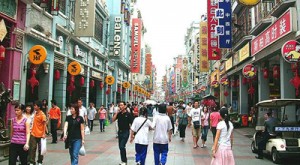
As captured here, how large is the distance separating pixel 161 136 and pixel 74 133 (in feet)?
6.80

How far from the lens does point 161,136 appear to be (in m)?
7.90

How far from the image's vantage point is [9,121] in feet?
39.8

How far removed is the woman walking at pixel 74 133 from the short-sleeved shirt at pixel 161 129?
179cm

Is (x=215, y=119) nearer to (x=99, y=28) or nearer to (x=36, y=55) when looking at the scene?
(x=36, y=55)

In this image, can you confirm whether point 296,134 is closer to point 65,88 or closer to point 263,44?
point 263,44

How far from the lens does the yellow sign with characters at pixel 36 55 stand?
12672 mm

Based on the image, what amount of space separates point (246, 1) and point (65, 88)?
38.0 ft

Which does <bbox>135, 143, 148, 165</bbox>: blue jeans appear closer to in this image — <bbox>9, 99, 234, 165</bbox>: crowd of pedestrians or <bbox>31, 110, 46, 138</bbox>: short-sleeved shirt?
<bbox>9, 99, 234, 165</bbox>: crowd of pedestrians

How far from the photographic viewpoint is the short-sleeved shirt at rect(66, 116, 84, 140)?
7.33 m

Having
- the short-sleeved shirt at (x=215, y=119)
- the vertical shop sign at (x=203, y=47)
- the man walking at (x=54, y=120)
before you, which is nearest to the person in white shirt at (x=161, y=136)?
the short-sleeved shirt at (x=215, y=119)

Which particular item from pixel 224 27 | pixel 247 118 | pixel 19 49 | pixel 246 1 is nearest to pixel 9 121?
pixel 19 49

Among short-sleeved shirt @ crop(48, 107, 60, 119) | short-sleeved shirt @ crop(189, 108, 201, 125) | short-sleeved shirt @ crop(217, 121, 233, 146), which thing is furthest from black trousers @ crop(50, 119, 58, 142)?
short-sleeved shirt @ crop(217, 121, 233, 146)

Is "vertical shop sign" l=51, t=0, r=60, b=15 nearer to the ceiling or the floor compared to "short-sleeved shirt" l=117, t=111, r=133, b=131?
nearer to the ceiling

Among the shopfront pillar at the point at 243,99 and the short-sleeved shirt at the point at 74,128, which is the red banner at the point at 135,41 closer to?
Answer: the shopfront pillar at the point at 243,99
